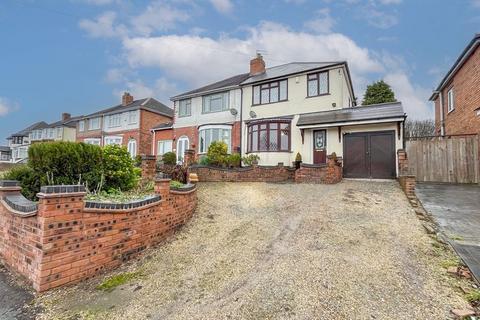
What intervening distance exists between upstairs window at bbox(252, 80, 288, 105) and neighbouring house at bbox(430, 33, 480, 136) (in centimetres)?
853

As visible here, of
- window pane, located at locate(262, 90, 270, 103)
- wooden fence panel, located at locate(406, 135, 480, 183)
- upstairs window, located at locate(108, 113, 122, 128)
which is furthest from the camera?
upstairs window, located at locate(108, 113, 122, 128)

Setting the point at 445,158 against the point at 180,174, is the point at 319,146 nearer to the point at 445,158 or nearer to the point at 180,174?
the point at 445,158

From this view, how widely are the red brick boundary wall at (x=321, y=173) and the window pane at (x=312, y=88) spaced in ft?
17.1

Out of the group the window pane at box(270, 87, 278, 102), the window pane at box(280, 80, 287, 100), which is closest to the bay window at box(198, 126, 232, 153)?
the window pane at box(270, 87, 278, 102)

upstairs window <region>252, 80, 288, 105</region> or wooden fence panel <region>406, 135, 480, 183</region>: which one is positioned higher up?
upstairs window <region>252, 80, 288, 105</region>

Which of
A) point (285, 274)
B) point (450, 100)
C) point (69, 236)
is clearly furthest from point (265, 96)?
point (69, 236)

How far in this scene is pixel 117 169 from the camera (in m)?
6.55

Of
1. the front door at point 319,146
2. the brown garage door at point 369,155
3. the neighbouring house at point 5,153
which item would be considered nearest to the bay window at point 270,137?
the front door at point 319,146

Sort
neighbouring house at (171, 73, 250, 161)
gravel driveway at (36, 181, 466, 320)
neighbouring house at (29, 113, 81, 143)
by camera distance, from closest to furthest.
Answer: gravel driveway at (36, 181, 466, 320) → neighbouring house at (171, 73, 250, 161) → neighbouring house at (29, 113, 81, 143)

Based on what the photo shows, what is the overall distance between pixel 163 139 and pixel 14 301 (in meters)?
18.8

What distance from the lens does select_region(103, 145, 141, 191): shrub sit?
20.9 feet

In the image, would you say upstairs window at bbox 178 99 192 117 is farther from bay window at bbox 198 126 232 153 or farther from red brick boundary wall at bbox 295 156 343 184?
red brick boundary wall at bbox 295 156 343 184

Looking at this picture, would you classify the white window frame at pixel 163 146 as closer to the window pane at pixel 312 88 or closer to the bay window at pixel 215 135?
the bay window at pixel 215 135

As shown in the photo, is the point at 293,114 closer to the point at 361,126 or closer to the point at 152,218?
the point at 361,126
